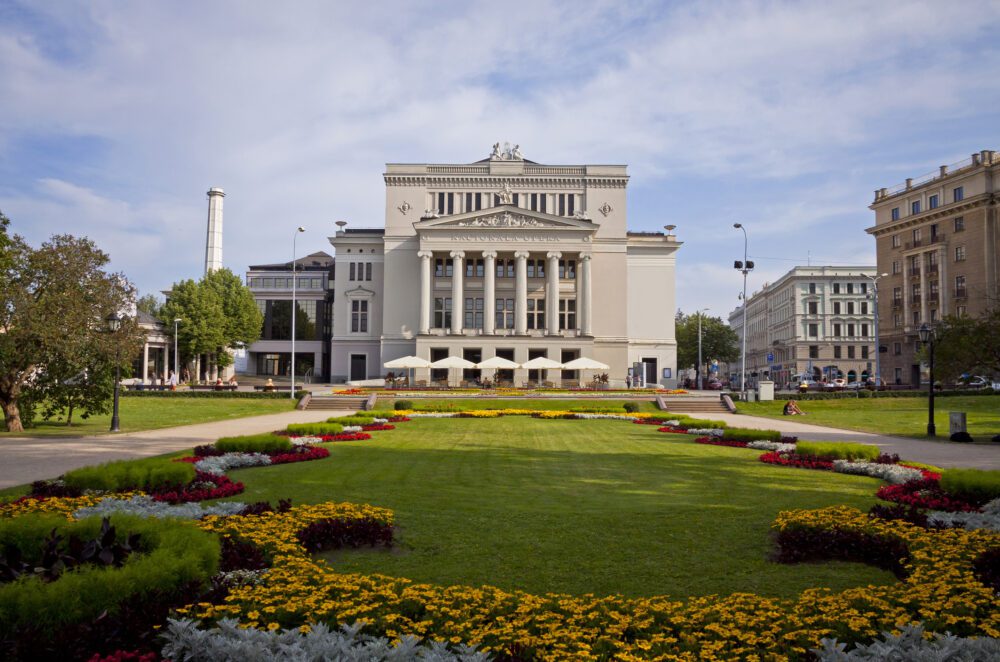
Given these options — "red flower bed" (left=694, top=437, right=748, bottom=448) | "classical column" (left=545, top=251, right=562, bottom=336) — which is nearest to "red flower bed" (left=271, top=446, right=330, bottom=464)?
"red flower bed" (left=694, top=437, right=748, bottom=448)

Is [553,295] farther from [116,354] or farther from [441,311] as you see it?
[116,354]

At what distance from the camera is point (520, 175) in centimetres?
7644

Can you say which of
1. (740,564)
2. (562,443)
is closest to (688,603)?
(740,564)

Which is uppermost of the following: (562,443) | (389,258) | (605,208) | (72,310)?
(605,208)

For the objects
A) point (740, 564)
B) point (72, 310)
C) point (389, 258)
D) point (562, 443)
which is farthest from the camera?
point (389, 258)

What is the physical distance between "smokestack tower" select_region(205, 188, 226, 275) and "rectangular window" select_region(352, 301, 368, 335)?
28.5m

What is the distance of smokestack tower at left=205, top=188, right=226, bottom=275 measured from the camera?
93688mm

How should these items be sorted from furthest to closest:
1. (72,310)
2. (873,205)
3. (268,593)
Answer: (873,205) < (72,310) < (268,593)

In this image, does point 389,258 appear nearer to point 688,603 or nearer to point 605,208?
point 605,208

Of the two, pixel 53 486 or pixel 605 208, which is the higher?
pixel 605 208

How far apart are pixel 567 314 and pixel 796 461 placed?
185 feet

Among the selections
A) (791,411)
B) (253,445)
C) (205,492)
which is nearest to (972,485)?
(205,492)

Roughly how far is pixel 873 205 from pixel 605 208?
39.4m

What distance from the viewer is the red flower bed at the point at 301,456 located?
17.8m
